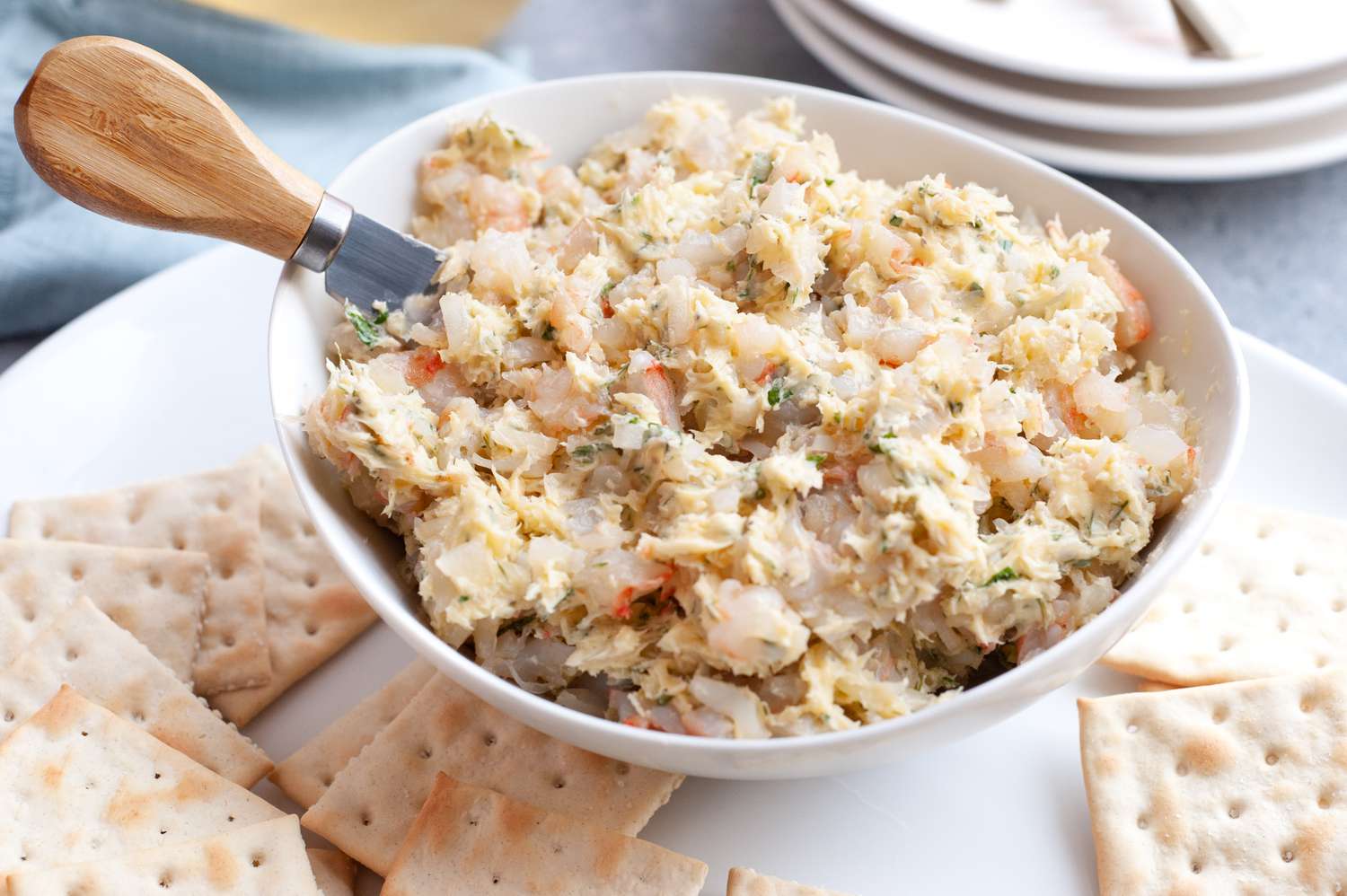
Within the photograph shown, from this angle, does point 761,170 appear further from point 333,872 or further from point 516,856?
point 333,872

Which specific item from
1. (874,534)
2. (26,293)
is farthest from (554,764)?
(26,293)

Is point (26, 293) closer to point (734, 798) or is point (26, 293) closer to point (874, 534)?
point (734, 798)

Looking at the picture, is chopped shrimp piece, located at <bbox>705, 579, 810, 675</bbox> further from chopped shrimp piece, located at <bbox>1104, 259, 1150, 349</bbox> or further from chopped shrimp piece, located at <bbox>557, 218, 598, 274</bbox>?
chopped shrimp piece, located at <bbox>1104, 259, 1150, 349</bbox>

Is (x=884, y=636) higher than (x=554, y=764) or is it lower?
higher

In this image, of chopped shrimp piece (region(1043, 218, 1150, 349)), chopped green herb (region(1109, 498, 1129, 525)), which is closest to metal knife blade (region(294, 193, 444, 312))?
chopped shrimp piece (region(1043, 218, 1150, 349))

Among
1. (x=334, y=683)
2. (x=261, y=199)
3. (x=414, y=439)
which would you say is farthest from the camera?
(x=334, y=683)

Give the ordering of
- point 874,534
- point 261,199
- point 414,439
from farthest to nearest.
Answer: point 261,199
point 414,439
point 874,534

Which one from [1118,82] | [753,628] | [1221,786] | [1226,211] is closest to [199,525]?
[753,628]
